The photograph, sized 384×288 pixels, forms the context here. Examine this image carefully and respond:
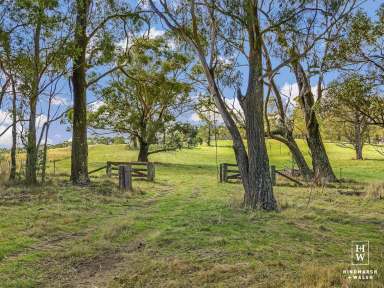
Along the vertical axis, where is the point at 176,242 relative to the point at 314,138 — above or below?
below

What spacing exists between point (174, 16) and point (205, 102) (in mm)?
13278

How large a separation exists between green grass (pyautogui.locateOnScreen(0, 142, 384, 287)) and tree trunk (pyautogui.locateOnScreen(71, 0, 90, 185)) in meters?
4.20

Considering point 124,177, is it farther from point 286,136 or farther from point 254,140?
point 286,136

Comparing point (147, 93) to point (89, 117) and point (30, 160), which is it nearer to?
point (89, 117)

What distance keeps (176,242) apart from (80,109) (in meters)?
13.3

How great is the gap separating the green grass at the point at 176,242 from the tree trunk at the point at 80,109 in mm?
4201

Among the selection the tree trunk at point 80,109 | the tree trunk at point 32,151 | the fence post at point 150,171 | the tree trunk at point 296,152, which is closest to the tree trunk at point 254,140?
the tree trunk at point 80,109

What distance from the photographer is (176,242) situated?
339 inches

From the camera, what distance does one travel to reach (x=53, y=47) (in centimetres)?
1964

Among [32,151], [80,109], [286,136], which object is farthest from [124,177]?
[286,136]

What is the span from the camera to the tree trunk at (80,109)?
20.1 m

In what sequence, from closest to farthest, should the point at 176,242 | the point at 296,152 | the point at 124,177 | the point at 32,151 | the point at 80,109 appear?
the point at 176,242 → the point at 124,177 → the point at 32,151 → the point at 80,109 → the point at 296,152

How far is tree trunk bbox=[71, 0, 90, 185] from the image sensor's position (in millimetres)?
20109

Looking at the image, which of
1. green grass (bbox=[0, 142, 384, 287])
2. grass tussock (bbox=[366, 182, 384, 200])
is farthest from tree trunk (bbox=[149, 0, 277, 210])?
grass tussock (bbox=[366, 182, 384, 200])
